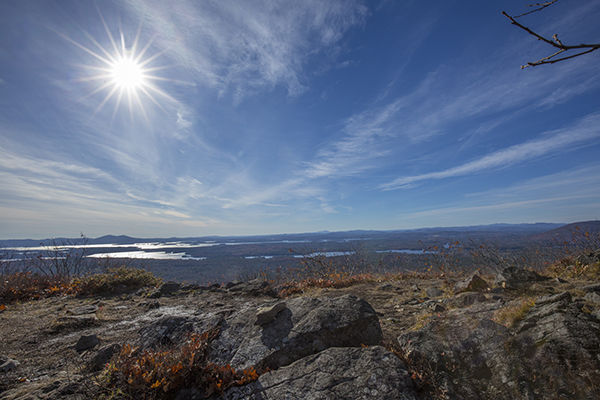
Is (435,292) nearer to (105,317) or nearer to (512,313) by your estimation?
(512,313)

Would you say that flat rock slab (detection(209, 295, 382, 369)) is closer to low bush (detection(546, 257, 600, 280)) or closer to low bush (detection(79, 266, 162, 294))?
low bush (detection(546, 257, 600, 280))

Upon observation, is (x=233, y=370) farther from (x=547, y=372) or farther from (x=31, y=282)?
(x=31, y=282)

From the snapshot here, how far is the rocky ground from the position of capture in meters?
3.05

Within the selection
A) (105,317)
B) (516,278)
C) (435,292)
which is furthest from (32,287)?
(516,278)

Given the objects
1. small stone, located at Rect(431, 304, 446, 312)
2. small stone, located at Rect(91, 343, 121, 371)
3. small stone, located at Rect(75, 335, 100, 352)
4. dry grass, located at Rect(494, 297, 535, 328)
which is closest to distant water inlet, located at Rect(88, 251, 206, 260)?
small stone, located at Rect(75, 335, 100, 352)

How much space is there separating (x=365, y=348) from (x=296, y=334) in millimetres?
1316

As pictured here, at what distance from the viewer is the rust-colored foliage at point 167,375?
3.38 meters

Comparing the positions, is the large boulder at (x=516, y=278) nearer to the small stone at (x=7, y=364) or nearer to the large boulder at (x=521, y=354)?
the large boulder at (x=521, y=354)

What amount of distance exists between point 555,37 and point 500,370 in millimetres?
4022

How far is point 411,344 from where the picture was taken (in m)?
4.05

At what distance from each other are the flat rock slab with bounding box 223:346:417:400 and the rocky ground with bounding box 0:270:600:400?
0.05ft

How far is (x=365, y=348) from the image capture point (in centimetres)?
389

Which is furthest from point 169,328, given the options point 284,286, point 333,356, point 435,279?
point 435,279

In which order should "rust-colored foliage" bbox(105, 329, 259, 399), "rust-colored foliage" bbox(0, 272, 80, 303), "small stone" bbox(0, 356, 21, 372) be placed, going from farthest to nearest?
"rust-colored foliage" bbox(0, 272, 80, 303) → "small stone" bbox(0, 356, 21, 372) → "rust-colored foliage" bbox(105, 329, 259, 399)
